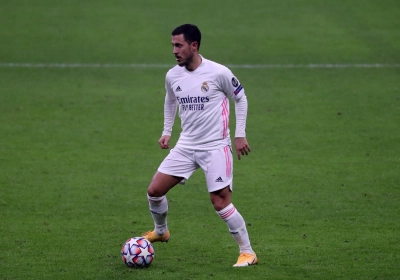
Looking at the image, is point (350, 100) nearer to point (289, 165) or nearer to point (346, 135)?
point (346, 135)

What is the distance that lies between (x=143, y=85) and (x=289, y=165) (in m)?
7.18

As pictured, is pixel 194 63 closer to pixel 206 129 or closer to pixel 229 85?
pixel 229 85

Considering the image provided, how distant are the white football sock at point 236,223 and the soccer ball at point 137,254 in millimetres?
915

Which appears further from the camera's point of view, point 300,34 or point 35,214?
point 300,34

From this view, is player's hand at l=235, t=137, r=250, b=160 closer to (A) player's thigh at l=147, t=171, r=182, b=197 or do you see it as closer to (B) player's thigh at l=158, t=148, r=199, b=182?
(B) player's thigh at l=158, t=148, r=199, b=182

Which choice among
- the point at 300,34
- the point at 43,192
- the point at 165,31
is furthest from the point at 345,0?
the point at 43,192

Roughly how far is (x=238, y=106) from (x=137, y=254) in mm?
1998

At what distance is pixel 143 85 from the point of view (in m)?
19.5

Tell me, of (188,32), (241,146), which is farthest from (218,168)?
(188,32)

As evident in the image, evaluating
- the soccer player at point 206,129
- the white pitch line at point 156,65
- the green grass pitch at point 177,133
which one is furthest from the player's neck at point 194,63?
the white pitch line at point 156,65

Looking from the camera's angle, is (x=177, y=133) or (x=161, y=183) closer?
(x=161, y=183)

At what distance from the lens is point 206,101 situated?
810cm

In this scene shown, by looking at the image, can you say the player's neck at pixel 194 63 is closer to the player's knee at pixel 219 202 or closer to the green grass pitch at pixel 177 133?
the player's knee at pixel 219 202

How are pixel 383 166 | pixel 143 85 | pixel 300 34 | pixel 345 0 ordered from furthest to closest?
pixel 345 0, pixel 300 34, pixel 143 85, pixel 383 166
